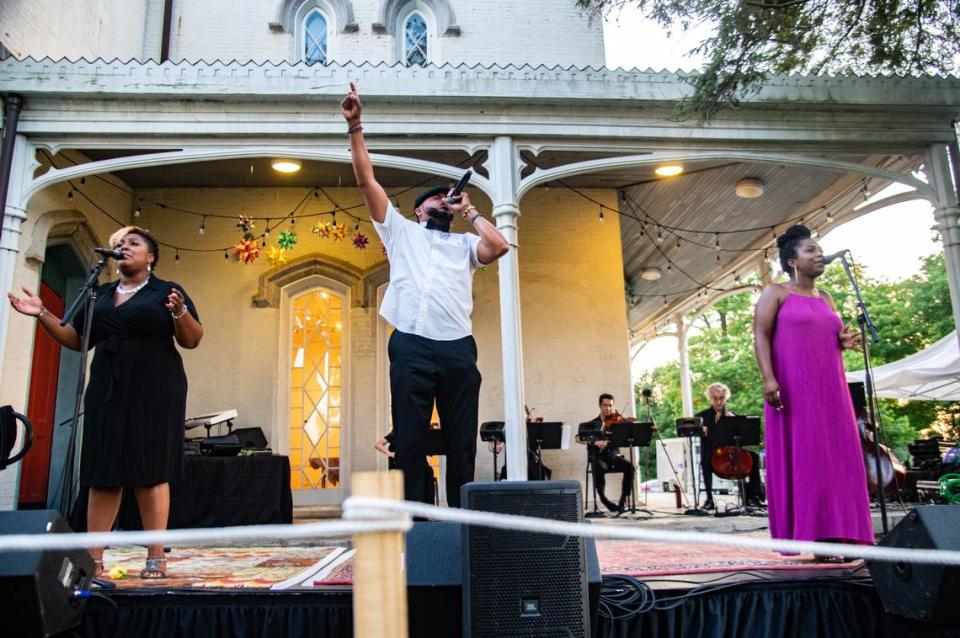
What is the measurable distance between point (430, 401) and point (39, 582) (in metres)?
1.47

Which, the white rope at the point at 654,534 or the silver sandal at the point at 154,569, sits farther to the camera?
the silver sandal at the point at 154,569

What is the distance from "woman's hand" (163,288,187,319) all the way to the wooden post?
8.18ft

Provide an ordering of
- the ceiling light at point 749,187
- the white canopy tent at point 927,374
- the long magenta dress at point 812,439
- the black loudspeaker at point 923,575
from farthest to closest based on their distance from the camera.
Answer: the white canopy tent at point 927,374
the ceiling light at point 749,187
the long magenta dress at point 812,439
the black loudspeaker at point 923,575

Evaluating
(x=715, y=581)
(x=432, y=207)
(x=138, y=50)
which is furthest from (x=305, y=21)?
(x=715, y=581)

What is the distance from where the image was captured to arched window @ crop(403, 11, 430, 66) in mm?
11406

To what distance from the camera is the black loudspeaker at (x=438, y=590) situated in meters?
2.47

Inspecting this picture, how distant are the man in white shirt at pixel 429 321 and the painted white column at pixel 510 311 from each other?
131 inches

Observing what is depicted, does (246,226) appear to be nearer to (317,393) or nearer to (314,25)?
(317,393)

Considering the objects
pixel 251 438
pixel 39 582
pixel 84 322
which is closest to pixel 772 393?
pixel 39 582

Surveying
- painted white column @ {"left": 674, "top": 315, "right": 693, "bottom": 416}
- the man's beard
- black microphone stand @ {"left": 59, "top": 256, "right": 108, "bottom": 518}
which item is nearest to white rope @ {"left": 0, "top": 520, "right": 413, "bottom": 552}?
the man's beard

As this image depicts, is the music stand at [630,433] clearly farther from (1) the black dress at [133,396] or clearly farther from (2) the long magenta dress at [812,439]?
(1) the black dress at [133,396]

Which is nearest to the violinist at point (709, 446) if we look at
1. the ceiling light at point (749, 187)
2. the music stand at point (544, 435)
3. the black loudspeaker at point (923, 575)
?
the music stand at point (544, 435)

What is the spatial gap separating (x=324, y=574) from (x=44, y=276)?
7021 millimetres

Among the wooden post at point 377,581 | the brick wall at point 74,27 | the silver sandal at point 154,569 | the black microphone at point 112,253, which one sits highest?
the brick wall at point 74,27
